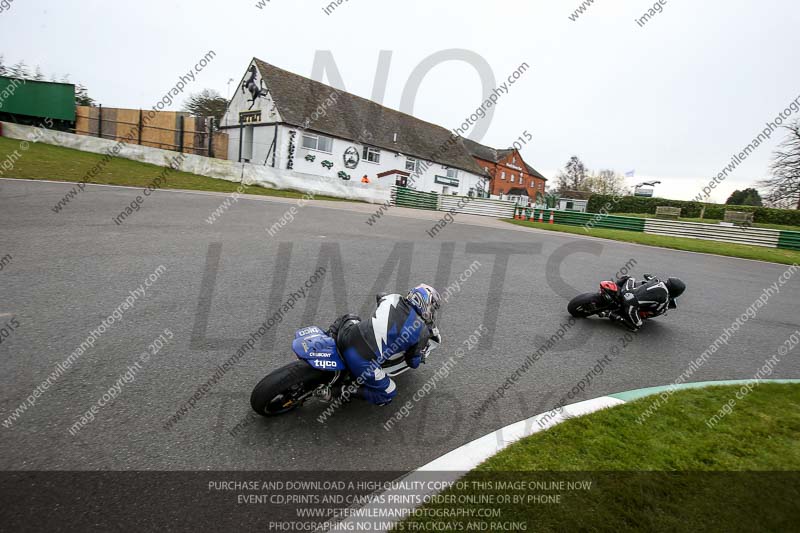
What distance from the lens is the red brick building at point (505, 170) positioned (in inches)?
2330

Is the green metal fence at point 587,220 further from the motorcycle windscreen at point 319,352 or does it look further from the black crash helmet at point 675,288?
the motorcycle windscreen at point 319,352

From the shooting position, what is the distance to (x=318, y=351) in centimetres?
347

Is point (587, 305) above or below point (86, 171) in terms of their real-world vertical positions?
below

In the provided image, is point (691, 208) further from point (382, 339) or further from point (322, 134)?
point (382, 339)

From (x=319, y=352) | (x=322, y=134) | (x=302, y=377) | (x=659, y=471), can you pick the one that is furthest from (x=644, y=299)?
(x=322, y=134)

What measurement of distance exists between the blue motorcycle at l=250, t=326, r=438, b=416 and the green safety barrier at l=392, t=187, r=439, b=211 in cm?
2757

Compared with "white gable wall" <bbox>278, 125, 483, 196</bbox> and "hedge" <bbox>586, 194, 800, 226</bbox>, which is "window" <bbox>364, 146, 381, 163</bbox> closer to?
"white gable wall" <bbox>278, 125, 483, 196</bbox>

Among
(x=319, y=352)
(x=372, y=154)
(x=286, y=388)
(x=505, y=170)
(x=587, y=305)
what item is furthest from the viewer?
(x=505, y=170)

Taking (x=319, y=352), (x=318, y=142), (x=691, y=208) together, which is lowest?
(x=319, y=352)

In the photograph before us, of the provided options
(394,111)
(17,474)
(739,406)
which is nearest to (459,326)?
(739,406)

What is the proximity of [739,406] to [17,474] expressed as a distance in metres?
5.97

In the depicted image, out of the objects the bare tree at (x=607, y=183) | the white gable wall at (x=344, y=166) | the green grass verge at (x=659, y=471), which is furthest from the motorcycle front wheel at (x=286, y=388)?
the bare tree at (x=607, y=183)

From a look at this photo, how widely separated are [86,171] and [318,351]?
813 inches

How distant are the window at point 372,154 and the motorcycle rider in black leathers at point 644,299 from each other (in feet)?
104
